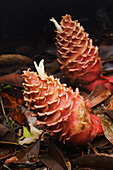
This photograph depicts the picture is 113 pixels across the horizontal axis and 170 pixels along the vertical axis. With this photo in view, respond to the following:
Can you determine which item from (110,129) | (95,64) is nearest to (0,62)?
(95,64)

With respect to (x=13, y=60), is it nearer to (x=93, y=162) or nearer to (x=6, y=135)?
(x=6, y=135)

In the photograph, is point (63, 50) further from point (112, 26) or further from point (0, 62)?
point (112, 26)

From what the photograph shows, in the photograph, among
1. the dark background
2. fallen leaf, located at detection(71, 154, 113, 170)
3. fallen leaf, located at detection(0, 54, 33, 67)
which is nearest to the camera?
fallen leaf, located at detection(71, 154, 113, 170)

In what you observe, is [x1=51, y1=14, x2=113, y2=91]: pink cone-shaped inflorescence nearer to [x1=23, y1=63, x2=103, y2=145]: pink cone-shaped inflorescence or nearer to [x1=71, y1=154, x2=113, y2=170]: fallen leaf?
[x1=23, y1=63, x2=103, y2=145]: pink cone-shaped inflorescence

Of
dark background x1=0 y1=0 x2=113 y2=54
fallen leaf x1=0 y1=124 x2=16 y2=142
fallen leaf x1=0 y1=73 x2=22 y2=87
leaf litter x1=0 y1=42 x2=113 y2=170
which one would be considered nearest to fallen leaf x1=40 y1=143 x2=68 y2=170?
leaf litter x1=0 y1=42 x2=113 y2=170

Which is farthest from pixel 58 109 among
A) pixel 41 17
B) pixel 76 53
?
pixel 41 17

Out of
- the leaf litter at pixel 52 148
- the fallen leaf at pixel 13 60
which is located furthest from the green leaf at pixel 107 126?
the fallen leaf at pixel 13 60
